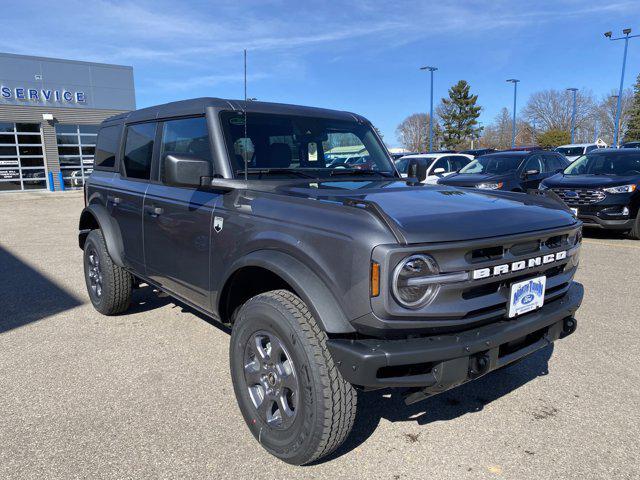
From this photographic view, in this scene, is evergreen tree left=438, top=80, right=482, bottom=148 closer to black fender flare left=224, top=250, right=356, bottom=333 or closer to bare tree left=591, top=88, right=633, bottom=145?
bare tree left=591, top=88, right=633, bottom=145

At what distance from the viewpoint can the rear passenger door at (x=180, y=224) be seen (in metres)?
3.10

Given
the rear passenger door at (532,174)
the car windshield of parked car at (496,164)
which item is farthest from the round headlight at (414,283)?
the car windshield of parked car at (496,164)

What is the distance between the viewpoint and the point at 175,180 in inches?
111

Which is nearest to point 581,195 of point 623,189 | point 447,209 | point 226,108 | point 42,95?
point 623,189

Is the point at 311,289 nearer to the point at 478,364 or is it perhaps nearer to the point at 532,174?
the point at 478,364

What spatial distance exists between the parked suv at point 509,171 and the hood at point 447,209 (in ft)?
23.0

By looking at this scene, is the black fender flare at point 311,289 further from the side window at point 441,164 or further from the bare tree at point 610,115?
the bare tree at point 610,115

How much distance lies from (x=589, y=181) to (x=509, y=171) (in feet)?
6.30

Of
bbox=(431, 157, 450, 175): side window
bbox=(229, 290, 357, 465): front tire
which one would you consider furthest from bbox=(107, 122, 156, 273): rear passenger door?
bbox=(431, 157, 450, 175): side window

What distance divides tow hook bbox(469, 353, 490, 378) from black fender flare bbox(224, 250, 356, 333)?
1.84 feet

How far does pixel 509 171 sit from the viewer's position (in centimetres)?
1058

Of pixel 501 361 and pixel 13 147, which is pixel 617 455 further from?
pixel 13 147

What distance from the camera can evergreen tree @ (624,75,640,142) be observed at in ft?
177

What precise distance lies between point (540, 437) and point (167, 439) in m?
2.10
